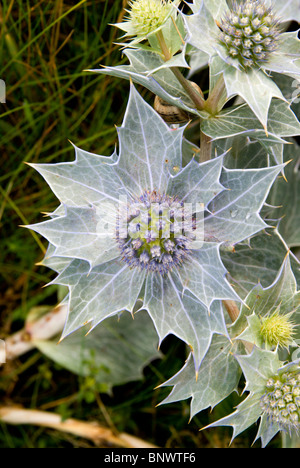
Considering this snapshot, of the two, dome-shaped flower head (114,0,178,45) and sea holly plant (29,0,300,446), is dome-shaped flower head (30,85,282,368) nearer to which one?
sea holly plant (29,0,300,446)

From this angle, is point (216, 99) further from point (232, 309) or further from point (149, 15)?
point (232, 309)

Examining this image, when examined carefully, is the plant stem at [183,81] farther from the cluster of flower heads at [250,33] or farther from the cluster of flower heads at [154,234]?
the cluster of flower heads at [154,234]

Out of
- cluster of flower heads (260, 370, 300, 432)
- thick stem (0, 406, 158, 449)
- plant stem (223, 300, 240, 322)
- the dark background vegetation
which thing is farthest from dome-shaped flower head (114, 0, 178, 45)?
thick stem (0, 406, 158, 449)

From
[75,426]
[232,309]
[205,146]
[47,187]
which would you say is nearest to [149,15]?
[205,146]

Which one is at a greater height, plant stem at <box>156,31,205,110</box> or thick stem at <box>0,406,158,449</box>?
plant stem at <box>156,31,205,110</box>

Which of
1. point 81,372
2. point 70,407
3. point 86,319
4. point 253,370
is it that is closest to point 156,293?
point 86,319

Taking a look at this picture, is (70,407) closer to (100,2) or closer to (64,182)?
(64,182)
